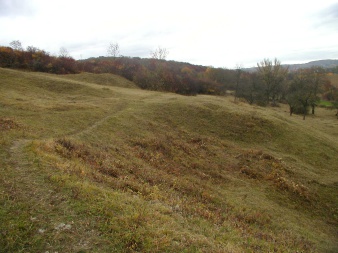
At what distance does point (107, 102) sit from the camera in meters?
31.0

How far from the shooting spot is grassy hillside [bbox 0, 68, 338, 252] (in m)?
6.66

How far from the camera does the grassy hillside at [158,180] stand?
21.9ft

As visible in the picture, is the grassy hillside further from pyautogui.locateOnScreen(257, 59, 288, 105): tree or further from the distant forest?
pyautogui.locateOnScreen(257, 59, 288, 105): tree

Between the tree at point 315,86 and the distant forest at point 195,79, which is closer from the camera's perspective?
the distant forest at point 195,79

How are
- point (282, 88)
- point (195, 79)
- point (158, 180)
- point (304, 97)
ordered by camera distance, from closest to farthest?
1. point (158, 180)
2. point (304, 97)
3. point (195, 79)
4. point (282, 88)

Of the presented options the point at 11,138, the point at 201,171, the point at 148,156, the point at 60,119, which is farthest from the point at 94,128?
the point at 201,171

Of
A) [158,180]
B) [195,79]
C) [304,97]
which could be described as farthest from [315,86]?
[158,180]

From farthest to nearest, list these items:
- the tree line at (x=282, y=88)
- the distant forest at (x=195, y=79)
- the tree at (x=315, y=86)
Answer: the tree at (x=315, y=86) < the tree line at (x=282, y=88) < the distant forest at (x=195, y=79)

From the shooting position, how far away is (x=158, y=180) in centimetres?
1303

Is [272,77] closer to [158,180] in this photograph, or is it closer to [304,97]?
[304,97]

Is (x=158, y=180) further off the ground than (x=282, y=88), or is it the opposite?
(x=282, y=88)

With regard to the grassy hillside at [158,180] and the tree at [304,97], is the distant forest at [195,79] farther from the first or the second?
the grassy hillside at [158,180]

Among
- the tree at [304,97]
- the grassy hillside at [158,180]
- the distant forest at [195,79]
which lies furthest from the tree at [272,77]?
the grassy hillside at [158,180]

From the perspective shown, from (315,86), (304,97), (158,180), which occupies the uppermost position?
(315,86)
